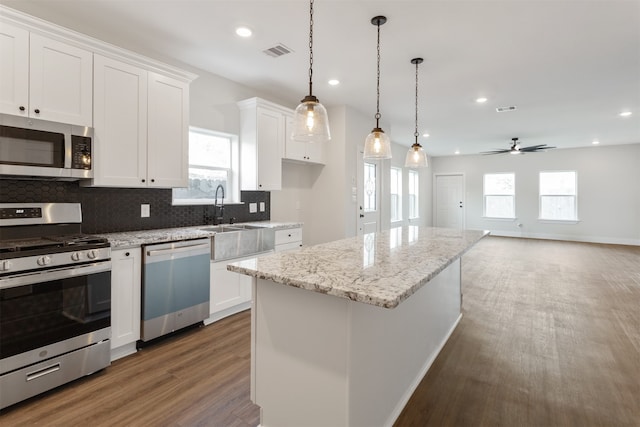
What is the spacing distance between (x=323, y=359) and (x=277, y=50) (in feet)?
9.47

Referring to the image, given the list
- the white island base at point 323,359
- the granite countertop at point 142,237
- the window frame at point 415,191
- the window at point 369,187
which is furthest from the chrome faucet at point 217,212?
the window frame at point 415,191

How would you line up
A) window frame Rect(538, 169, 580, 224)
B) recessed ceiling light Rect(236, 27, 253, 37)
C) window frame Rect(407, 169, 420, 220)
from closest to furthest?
1. recessed ceiling light Rect(236, 27, 253, 37)
2. window frame Rect(538, 169, 580, 224)
3. window frame Rect(407, 169, 420, 220)

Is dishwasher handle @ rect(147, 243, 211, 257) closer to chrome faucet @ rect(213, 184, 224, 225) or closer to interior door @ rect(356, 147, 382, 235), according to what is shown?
chrome faucet @ rect(213, 184, 224, 225)

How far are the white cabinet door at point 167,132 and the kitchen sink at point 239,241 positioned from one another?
66cm

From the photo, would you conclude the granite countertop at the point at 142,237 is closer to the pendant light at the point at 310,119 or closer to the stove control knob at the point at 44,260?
the stove control knob at the point at 44,260

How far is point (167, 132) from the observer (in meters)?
3.00

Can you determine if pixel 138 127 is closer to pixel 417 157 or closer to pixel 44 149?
pixel 44 149

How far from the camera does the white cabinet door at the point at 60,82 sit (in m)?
2.21

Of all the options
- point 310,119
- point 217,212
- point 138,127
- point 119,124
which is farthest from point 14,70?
point 217,212

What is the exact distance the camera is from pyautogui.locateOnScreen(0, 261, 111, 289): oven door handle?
6.19ft

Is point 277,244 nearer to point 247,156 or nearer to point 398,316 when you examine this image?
point 247,156

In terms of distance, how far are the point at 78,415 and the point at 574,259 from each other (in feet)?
26.4

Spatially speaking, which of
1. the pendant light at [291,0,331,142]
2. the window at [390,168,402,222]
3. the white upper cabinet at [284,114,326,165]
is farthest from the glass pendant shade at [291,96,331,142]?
the window at [390,168,402,222]

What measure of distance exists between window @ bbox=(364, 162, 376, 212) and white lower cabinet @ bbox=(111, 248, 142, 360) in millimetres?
3738
